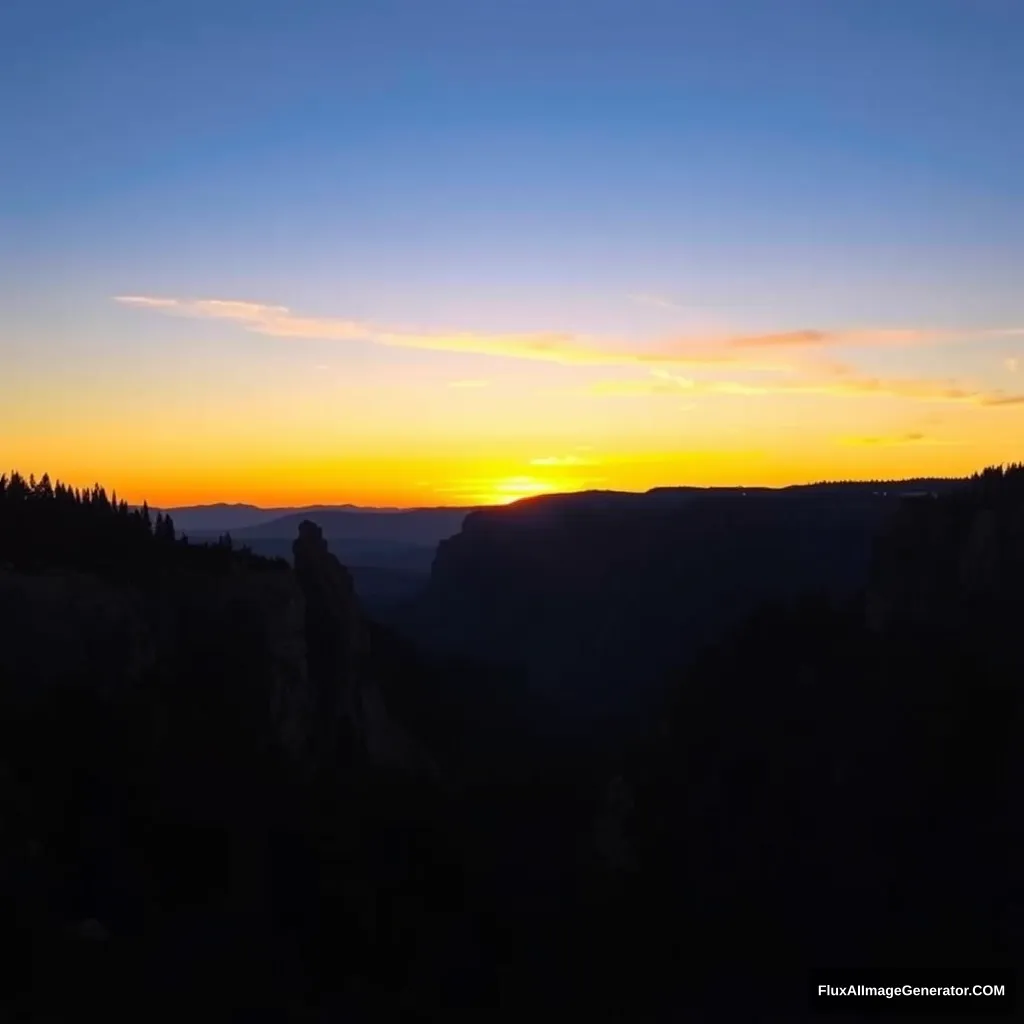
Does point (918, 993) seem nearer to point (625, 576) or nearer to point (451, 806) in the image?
point (451, 806)

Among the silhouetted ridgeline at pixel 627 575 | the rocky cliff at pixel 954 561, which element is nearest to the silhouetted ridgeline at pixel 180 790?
the rocky cliff at pixel 954 561

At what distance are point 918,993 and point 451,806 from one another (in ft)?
118

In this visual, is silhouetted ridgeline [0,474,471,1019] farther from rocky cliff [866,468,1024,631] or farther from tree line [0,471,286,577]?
rocky cliff [866,468,1024,631]

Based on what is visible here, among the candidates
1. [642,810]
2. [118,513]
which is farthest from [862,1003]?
[118,513]

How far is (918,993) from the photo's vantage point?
35.4 meters

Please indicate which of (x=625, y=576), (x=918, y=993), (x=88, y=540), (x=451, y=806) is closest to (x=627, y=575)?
(x=625, y=576)

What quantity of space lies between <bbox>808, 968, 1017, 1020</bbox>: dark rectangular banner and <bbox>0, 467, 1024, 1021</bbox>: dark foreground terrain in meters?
1.02

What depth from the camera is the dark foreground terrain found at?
39656mm

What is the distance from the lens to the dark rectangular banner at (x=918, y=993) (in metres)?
33.1

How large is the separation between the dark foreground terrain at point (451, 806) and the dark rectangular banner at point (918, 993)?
1019 millimetres

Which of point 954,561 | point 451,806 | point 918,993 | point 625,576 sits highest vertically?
point 954,561

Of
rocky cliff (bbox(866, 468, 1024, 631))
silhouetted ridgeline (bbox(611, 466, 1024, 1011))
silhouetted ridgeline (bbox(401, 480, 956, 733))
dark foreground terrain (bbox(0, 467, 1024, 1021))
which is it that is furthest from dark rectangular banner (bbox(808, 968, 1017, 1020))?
silhouetted ridgeline (bbox(401, 480, 956, 733))

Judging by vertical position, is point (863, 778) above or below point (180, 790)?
below

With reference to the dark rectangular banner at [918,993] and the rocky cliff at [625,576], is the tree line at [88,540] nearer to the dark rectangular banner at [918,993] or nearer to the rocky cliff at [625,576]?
the dark rectangular banner at [918,993]
